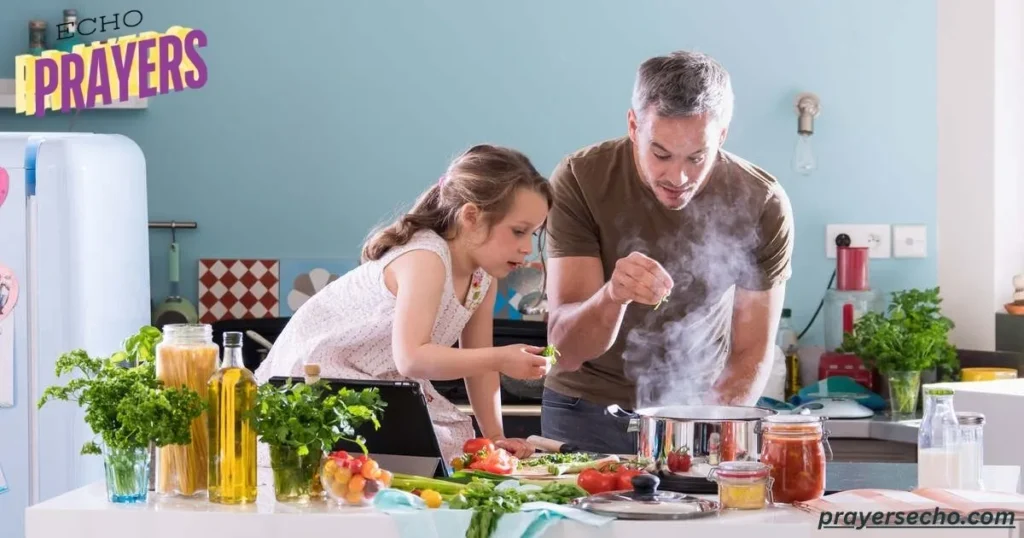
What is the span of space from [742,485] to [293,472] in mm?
655

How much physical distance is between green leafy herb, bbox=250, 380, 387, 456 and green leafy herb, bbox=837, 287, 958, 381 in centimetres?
228

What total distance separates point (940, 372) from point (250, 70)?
2.37 metres

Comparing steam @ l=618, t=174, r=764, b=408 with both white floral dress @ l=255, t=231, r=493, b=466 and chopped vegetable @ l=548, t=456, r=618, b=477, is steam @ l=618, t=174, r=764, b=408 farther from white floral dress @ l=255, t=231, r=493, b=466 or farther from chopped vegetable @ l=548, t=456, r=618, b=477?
chopped vegetable @ l=548, t=456, r=618, b=477

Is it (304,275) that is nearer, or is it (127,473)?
(127,473)

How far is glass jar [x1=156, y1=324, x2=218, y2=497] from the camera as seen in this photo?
6.41 feet

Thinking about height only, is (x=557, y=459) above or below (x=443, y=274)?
below

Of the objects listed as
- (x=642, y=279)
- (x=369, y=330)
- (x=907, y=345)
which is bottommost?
(x=907, y=345)

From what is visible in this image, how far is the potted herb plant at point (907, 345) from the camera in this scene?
3.80 meters

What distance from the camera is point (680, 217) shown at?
280 centimetres

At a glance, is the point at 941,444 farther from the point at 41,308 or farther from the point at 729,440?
the point at 41,308

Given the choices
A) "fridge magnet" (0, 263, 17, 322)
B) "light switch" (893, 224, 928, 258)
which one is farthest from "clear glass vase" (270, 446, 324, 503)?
"light switch" (893, 224, 928, 258)

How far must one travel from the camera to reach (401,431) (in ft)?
6.96

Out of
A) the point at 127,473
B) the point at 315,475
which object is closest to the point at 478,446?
the point at 315,475

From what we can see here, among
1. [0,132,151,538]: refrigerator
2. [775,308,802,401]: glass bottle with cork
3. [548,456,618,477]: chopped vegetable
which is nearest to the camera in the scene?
[548,456,618,477]: chopped vegetable
